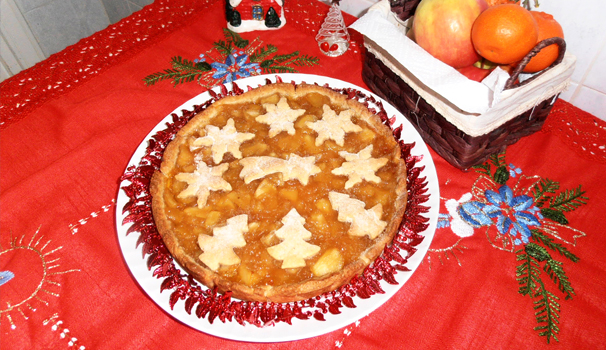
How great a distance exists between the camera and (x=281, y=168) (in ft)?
5.72

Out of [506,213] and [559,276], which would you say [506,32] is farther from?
[559,276]

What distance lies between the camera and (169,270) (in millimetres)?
1518

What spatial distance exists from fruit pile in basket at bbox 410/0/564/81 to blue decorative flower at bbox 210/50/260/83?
3.40 ft

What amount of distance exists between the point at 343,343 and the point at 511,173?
3.93 ft

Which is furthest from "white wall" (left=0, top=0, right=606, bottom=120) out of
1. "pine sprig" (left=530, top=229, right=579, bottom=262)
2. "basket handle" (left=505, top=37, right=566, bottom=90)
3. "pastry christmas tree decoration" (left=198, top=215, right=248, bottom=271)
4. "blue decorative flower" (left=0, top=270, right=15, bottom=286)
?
"blue decorative flower" (left=0, top=270, right=15, bottom=286)

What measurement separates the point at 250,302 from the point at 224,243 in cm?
25

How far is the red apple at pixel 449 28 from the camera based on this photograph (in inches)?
68.9

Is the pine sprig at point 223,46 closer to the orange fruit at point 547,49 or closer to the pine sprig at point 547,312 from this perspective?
the orange fruit at point 547,49

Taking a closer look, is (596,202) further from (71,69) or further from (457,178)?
(71,69)

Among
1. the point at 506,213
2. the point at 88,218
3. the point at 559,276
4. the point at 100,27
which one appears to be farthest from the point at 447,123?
the point at 100,27

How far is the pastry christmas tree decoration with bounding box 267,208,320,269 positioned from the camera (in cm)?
149

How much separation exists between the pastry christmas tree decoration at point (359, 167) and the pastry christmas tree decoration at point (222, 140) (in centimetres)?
48

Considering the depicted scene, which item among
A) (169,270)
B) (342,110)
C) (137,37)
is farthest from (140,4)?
(169,270)

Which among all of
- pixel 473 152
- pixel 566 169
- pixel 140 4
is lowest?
pixel 140 4
